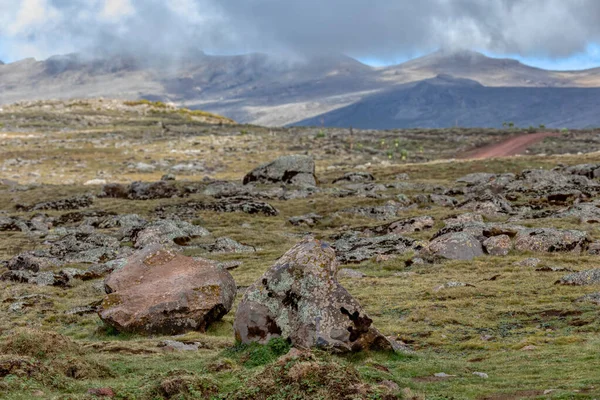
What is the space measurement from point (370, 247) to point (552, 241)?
38.2 feet

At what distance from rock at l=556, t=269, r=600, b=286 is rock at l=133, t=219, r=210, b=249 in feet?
91.0

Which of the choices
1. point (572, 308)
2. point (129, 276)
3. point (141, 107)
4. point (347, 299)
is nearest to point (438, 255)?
point (572, 308)

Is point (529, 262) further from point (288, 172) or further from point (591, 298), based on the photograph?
point (288, 172)

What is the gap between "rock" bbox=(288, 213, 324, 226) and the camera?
6325 centimetres

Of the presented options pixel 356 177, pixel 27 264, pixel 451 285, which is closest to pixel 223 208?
pixel 356 177

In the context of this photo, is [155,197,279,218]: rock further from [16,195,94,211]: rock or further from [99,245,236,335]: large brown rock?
[99,245,236,335]: large brown rock

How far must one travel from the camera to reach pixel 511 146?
13012cm

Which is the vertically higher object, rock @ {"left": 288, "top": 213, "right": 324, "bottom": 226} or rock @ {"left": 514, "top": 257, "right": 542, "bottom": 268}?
rock @ {"left": 288, "top": 213, "right": 324, "bottom": 226}

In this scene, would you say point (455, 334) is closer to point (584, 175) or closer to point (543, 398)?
point (543, 398)

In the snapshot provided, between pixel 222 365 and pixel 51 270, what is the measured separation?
1138 inches

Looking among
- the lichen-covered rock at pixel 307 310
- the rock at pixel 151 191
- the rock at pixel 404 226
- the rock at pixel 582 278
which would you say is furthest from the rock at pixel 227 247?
the lichen-covered rock at pixel 307 310

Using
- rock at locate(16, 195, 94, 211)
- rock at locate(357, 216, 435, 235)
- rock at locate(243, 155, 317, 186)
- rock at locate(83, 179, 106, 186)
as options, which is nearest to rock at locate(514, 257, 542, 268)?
rock at locate(357, 216, 435, 235)

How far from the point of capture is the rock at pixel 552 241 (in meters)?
43.7

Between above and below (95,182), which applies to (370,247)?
below
